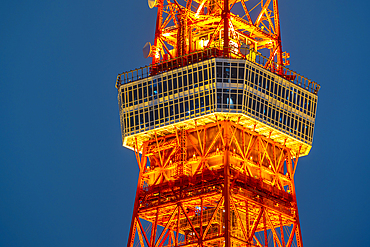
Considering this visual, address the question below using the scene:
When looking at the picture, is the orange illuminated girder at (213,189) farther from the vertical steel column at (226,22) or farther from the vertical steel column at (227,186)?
the vertical steel column at (226,22)

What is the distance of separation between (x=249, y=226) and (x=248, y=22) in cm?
4181

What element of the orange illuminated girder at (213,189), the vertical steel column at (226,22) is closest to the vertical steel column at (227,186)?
the orange illuminated girder at (213,189)

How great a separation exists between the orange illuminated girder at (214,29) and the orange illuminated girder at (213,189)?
17107mm

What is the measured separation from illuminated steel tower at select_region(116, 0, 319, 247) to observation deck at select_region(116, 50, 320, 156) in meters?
0.19

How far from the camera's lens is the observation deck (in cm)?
14438

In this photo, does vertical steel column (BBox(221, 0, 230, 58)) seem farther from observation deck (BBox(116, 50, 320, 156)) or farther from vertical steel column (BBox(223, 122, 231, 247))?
vertical steel column (BBox(223, 122, 231, 247))

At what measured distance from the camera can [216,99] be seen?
143m

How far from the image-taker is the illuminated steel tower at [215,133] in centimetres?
14412

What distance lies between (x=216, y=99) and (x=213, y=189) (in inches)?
652

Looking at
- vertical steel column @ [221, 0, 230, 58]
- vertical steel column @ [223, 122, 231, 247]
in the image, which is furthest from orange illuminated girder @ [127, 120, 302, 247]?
vertical steel column @ [221, 0, 230, 58]

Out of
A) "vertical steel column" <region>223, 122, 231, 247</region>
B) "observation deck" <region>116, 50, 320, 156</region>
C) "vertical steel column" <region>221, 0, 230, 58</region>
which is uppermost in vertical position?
"vertical steel column" <region>221, 0, 230, 58</region>

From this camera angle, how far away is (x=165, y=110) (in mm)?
149875

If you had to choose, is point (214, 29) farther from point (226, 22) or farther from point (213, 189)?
point (213, 189)

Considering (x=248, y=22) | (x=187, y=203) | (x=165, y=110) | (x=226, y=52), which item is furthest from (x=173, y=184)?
(x=248, y=22)
